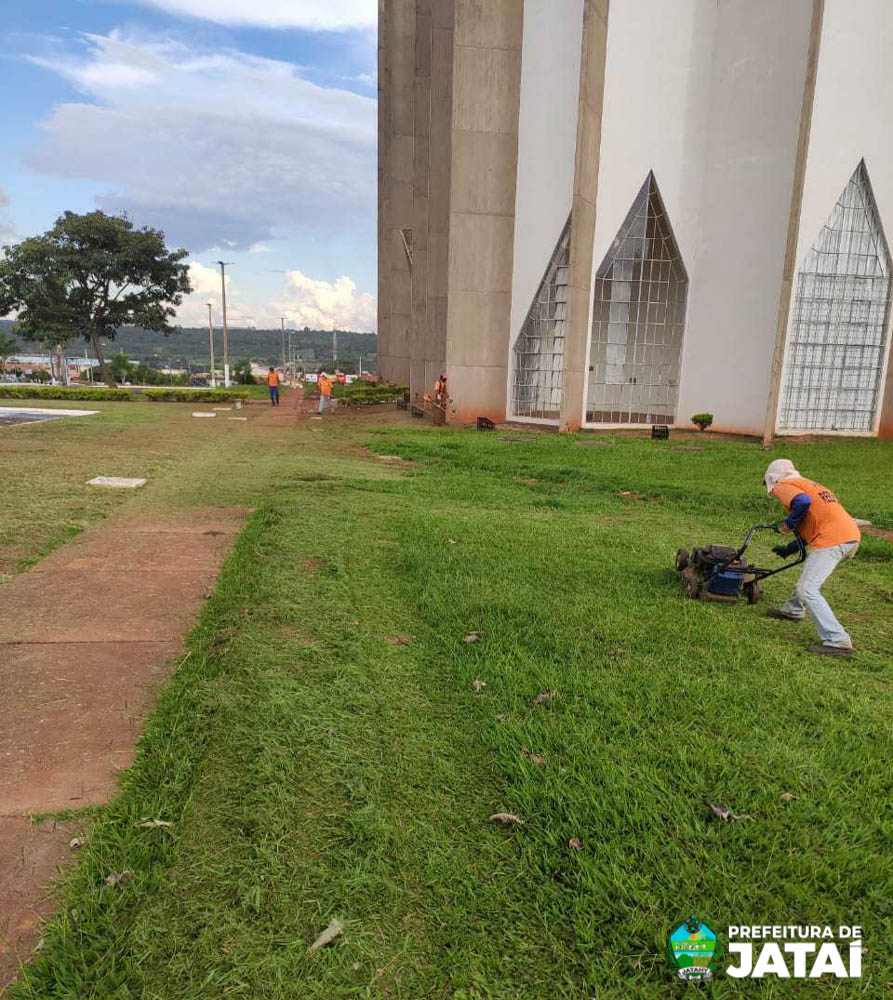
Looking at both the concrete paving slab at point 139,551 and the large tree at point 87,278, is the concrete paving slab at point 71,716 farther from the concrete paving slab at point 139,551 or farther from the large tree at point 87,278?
the large tree at point 87,278

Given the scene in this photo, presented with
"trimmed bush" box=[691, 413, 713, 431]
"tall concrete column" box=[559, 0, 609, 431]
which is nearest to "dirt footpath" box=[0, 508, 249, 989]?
"tall concrete column" box=[559, 0, 609, 431]

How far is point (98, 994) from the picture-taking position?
6.86ft

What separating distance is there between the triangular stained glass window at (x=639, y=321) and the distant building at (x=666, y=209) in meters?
0.06

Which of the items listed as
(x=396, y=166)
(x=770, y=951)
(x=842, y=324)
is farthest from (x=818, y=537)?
(x=396, y=166)

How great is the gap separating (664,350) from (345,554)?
17.9 m

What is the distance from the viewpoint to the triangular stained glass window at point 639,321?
817 inches

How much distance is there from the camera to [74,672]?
13.4 ft

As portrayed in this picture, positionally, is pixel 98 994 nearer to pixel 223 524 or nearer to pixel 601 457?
pixel 223 524

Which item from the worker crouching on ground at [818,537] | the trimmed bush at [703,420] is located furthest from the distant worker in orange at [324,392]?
the worker crouching on ground at [818,537]

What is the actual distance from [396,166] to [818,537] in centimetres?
3672

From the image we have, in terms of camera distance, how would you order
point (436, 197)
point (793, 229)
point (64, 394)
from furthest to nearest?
point (64, 394) → point (436, 197) → point (793, 229)

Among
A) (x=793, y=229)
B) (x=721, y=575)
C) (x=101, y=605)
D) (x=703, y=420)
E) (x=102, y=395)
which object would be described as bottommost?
(x=101, y=605)

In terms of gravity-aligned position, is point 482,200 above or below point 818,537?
above

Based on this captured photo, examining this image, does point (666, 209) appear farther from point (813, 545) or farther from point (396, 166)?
point (396, 166)
